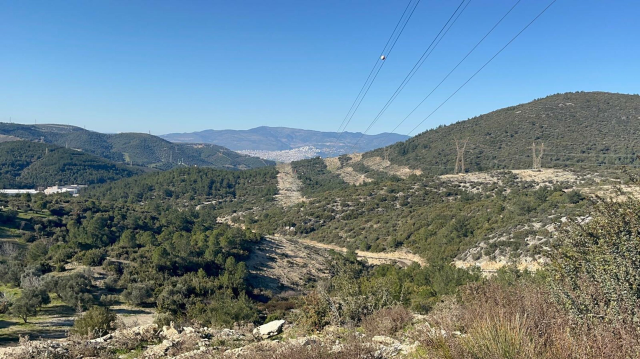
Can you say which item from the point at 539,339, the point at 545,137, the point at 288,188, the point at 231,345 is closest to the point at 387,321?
the point at 231,345

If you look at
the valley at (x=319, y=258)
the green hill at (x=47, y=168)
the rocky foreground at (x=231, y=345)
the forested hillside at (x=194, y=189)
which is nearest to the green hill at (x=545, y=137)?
the valley at (x=319, y=258)

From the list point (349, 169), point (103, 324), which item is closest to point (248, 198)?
point (349, 169)

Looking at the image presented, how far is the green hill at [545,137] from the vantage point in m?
65.4

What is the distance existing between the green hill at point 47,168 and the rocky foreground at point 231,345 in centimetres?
11675

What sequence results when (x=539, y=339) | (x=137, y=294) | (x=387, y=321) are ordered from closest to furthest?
1. (x=539, y=339)
2. (x=387, y=321)
3. (x=137, y=294)

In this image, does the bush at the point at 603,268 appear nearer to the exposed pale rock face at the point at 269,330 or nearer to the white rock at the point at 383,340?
the white rock at the point at 383,340

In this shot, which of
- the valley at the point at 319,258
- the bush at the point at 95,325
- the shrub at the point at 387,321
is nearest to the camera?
the valley at the point at 319,258

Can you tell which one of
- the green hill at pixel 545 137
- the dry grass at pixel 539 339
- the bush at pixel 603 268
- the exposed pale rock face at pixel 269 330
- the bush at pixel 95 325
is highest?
the green hill at pixel 545 137

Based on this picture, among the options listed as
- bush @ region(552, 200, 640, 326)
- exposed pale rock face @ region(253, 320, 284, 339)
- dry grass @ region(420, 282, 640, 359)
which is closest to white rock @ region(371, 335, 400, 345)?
dry grass @ region(420, 282, 640, 359)

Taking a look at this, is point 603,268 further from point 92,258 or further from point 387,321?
point 92,258

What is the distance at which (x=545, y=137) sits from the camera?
77.7m

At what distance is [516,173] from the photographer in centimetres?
5422

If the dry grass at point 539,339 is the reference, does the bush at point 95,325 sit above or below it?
below

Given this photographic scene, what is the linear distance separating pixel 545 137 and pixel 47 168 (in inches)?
5517
